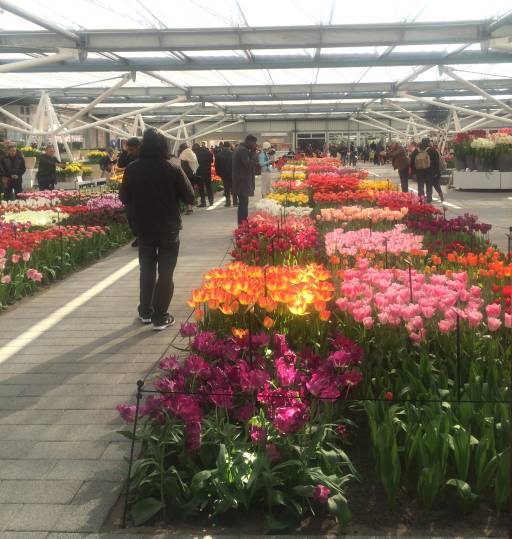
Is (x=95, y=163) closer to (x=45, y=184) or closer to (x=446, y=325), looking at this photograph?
(x=45, y=184)

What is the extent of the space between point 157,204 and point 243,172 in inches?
269

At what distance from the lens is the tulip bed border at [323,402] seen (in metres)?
2.91

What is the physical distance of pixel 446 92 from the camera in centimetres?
3147

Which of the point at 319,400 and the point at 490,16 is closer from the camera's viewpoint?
the point at 319,400

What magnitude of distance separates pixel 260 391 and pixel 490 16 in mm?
11561

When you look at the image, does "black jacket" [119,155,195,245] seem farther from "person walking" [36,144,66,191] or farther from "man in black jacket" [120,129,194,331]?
"person walking" [36,144,66,191]

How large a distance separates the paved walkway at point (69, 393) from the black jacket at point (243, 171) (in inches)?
159

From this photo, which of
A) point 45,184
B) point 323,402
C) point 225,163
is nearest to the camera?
point 323,402

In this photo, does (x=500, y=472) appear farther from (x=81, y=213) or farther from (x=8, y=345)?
(x=81, y=213)

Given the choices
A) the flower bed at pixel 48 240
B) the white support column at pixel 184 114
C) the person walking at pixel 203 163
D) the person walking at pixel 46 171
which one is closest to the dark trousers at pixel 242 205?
the flower bed at pixel 48 240

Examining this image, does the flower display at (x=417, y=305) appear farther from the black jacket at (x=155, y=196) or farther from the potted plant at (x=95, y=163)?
the potted plant at (x=95, y=163)

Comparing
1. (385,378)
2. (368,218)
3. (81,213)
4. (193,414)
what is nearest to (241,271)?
(385,378)

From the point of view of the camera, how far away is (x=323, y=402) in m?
3.48

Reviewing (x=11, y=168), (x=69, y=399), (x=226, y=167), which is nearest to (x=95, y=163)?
(x=226, y=167)
